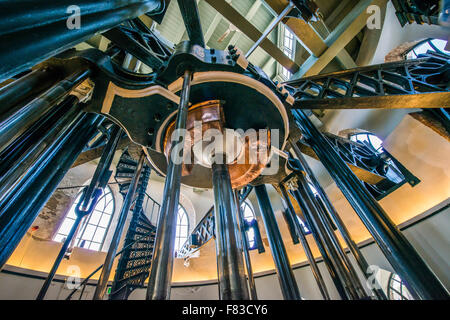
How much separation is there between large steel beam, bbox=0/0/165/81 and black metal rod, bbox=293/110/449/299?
11.1 ft

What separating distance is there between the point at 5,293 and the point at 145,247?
3863 mm

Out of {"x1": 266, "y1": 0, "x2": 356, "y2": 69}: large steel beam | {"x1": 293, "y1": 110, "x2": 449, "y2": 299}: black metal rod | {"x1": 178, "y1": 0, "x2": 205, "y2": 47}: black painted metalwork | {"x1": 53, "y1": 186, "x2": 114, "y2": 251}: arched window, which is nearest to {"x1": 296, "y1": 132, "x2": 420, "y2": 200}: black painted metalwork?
{"x1": 293, "y1": 110, "x2": 449, "y2": 299}: black metal rod

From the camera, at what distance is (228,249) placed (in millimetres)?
1151

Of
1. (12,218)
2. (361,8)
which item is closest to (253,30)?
(361,8)

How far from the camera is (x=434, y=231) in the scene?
15.3 ft

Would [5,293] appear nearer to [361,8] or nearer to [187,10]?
[187,10]

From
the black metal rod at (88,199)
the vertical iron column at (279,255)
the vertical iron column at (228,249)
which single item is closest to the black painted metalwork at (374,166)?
the vertical iron column at (279,255)

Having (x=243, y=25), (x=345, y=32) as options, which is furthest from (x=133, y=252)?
(x=345, y=32)

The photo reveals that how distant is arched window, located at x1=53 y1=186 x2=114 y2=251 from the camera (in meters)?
8.32

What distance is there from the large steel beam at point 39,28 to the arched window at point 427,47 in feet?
25.5

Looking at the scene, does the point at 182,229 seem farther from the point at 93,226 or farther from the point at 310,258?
the point at 310,258

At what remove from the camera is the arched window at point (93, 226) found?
27.3ft

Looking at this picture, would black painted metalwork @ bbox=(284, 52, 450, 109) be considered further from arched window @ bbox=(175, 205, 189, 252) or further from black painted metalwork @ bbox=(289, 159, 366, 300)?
arched window @ bbox=(175, 205, 189, 252)
